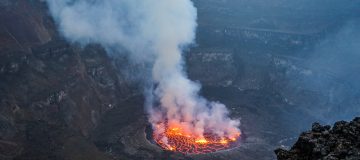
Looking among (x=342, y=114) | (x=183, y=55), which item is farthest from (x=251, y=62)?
(x=342, y=114)

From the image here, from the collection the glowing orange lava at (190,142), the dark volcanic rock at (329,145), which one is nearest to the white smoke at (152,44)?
the glowing orange lava at (190,142)

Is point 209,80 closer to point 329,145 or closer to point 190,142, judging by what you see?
point 190,142

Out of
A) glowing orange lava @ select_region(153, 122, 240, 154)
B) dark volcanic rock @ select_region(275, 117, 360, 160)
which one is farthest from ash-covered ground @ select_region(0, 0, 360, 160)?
dark volcanic rock @ select_region(275, 117, 360, 160)

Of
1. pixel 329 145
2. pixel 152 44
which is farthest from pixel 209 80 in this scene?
pixel 329 145

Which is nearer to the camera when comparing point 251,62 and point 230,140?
point 230,140

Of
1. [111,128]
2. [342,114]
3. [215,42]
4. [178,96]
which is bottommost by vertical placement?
[111,128]

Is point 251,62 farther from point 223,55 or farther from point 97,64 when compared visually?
point 97,64

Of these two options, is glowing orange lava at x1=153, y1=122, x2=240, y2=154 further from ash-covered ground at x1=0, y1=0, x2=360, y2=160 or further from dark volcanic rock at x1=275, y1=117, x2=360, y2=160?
dark volcanic rock at x1=275, y1=117, x2=360, y2=160
